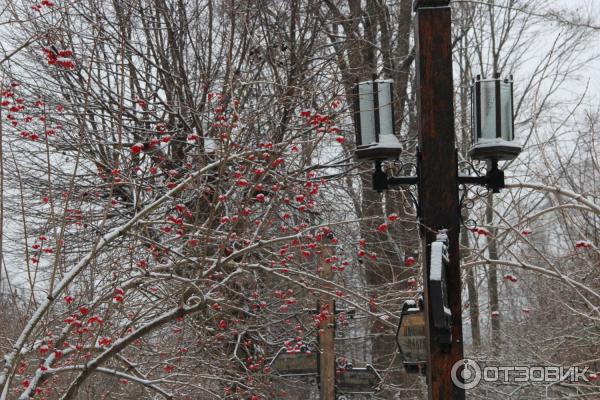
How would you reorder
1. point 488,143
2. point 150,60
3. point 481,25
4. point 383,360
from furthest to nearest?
point 481,25 → point 383,360 → point 150,60 → point 488,143

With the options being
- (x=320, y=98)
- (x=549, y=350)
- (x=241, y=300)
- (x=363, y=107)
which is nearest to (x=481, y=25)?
(x=320, y=98)

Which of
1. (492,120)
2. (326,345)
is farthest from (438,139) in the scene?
(326,345)

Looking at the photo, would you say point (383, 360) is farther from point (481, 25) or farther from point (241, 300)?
point (481, 25)

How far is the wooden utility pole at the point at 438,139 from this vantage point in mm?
4164

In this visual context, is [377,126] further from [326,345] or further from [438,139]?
[326,345]

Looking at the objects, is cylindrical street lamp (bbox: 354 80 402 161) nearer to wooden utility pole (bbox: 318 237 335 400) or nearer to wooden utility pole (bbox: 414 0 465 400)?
wooden utility pole (bbox: 414 0 465 400)

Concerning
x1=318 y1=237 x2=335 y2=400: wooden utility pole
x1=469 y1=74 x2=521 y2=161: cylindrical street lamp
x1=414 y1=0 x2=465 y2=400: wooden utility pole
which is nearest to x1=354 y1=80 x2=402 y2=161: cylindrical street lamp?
x1=414 y1=0 x2=465 y2=400: wooden utility pole

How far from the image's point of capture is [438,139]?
4250mm

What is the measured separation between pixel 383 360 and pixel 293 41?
6.06 metres

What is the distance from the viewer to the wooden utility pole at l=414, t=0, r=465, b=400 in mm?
4164

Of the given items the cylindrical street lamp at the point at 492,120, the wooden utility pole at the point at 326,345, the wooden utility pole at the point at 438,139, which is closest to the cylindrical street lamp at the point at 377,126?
the wooden utility pole at the point at 438,139

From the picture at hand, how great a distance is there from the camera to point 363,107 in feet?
14.8

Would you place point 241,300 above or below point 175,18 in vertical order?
below

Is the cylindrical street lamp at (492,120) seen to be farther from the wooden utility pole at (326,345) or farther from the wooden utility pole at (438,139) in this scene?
the wooden utility pole at (326,345)
